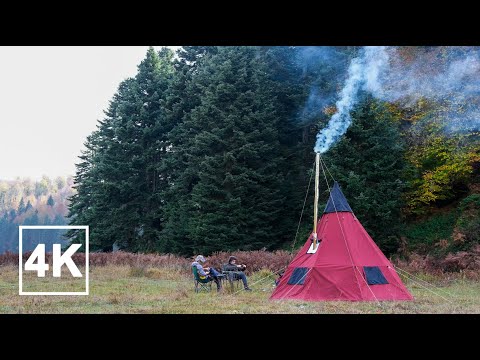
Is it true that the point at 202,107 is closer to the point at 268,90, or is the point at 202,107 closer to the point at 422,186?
the point at 268,90

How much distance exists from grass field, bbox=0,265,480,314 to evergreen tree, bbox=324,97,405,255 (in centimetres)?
585

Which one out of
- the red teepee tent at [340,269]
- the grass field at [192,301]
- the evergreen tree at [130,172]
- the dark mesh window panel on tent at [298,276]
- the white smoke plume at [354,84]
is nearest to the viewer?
the grass field at [192,301]

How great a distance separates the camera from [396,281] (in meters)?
14.8

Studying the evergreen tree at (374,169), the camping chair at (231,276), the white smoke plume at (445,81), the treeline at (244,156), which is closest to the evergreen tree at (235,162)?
the treeline at (244,156)

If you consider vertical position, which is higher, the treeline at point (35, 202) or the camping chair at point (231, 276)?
the treeline at point (35, 202)

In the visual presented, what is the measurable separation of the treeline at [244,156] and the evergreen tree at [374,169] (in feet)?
0.18

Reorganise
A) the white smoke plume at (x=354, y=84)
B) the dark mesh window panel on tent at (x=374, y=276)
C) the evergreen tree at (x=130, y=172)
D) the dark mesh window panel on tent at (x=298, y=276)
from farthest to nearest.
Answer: the evergreen tree at (x=130, y=172)
the white smoke plume at (x=354, y=84)
the dark mesh window panel on tent at (x=298, y=276)
the dark mesh window panel on tent at (x=374, y=276)

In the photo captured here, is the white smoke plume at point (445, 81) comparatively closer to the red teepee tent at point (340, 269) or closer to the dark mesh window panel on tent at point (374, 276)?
the red teepee tent at point (340, 269)

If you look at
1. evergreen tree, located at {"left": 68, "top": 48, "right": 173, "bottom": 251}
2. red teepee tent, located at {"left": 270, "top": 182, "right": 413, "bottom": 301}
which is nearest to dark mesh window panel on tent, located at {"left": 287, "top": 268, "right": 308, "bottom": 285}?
red teepee tent, located at {"left": 270, "top": 182, "right": 413, "bottom": 301}

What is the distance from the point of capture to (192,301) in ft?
46.6

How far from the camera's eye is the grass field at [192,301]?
1270 centimetres

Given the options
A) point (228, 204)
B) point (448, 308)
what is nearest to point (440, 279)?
point (448, 308)

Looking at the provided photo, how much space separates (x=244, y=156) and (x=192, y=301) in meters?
17.0

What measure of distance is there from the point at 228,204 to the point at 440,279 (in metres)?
12.2
